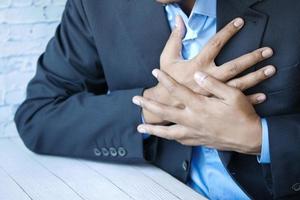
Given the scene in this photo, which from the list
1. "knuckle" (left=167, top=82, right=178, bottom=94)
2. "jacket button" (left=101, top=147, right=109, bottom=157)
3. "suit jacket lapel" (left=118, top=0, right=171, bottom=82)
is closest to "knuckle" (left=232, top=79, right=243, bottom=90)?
"knuckle" (left=167, top=82, right=178, bottom=94)

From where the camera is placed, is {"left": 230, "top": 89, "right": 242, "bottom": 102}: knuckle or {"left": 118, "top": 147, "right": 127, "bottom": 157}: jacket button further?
{"left": 118, "top": 147, "right": 127, "bottom": 157}: jacket button

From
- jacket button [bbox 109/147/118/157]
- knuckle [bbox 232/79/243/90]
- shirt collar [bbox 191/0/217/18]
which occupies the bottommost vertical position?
jacket button [bbox 109/147/118/157]

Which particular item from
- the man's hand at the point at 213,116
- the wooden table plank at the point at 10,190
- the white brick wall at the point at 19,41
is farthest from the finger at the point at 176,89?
the white brick wall at the point at 19,41

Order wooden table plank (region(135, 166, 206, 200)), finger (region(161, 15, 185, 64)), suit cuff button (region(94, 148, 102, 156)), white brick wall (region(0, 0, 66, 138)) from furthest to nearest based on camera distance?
white brick wall (region(0, 0, 66, 138)), suit cuff button (region(94, 148, 102, 156)), finger (region(161, 15, 185, 64)), wooden table plank (region(135, 166, 206, 200))

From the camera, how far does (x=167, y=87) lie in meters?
0.96

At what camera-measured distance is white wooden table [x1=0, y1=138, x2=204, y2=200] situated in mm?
→ 914

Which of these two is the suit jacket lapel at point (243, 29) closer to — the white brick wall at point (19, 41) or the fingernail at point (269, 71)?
the fingernail at point (269, 71)

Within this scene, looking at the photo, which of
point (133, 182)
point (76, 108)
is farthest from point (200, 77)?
point (76, 108)

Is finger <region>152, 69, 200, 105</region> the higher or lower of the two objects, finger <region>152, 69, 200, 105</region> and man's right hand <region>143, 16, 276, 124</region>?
the lower

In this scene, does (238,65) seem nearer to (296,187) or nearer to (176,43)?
(176,43)

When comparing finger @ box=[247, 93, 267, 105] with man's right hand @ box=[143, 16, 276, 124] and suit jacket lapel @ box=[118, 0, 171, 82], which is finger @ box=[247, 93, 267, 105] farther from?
suit jacket lapel @ box=[118, 0, 171, 82]

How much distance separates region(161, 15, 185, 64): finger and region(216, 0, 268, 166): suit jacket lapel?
73 millimetres

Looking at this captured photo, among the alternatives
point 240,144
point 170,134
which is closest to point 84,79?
point 170,134

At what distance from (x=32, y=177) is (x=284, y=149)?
1.57 feet
